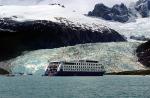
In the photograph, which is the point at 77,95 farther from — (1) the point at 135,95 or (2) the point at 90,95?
(1) the point at 135,95

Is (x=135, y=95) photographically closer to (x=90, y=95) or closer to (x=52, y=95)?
(x=90, y=95)

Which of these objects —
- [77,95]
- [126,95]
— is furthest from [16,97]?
[126,95]

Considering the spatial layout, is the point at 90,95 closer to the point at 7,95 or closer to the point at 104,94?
the point at 104,94

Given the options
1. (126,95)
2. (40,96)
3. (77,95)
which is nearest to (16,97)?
(40,96)

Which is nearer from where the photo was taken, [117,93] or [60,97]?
[60,97]

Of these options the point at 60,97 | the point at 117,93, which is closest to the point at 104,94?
the point at 117,93

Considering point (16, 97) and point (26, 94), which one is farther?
point (26, 94)

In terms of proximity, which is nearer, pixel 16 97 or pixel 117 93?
pixel 16 97
